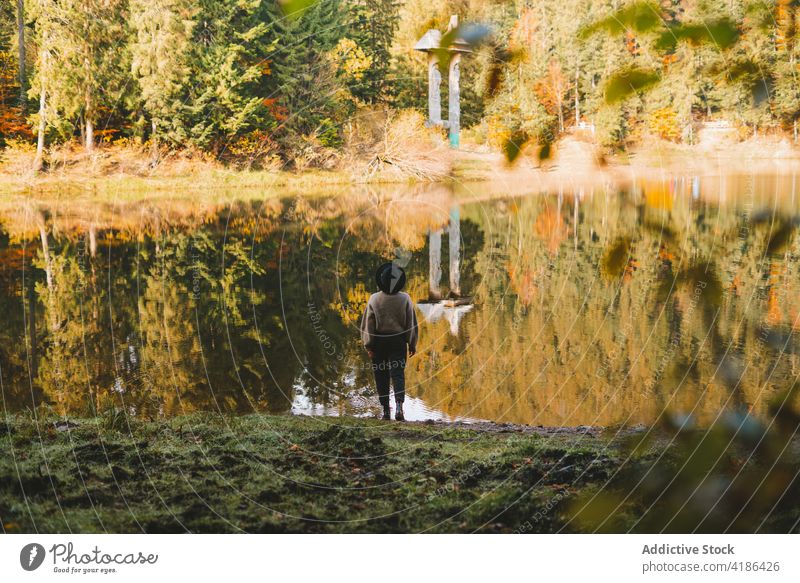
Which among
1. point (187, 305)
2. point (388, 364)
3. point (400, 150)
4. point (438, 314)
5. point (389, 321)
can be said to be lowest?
point (438, 314)

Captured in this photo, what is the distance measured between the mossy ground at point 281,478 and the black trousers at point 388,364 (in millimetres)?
914

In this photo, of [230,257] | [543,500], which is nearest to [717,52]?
[543,500]

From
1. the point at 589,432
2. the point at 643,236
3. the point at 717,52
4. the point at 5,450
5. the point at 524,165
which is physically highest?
the point at 717,52

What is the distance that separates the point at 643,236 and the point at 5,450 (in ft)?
15.3

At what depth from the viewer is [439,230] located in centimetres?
2262

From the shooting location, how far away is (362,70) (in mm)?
12195

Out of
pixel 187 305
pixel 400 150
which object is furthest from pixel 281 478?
pixel 400 150

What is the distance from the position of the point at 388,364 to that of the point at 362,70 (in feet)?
22.2

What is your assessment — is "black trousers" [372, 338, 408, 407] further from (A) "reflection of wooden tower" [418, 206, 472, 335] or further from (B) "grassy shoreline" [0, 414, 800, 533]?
(A) "reflection of wooden tower" [418, 206, 472, 335]

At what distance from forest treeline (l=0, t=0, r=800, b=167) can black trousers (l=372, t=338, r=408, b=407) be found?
7.91 feet

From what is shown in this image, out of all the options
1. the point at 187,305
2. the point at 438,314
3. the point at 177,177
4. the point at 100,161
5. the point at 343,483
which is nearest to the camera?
the point at 343,483

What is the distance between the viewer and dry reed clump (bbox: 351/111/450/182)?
12781mm

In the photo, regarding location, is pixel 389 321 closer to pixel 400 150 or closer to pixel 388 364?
pixel 388 364

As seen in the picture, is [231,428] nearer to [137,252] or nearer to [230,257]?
[230,257]
